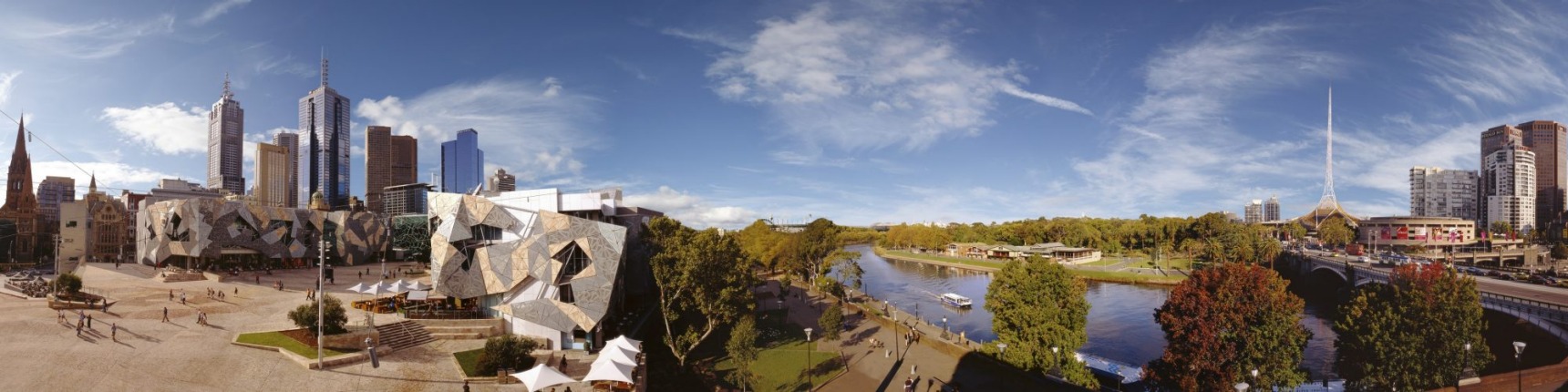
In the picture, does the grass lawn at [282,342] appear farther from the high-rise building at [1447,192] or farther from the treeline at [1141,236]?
the high-rise building at [1447,192]

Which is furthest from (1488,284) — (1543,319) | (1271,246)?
(1271,246)

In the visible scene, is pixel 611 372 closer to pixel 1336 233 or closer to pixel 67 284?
pixel 67 284

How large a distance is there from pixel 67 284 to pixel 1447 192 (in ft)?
860

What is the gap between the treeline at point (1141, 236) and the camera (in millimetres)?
99125

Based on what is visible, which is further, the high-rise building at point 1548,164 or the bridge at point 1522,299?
the high-rise building at point 1548,164

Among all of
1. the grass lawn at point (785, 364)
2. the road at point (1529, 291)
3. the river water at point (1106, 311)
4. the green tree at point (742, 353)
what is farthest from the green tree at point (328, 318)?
the road at point (1529, 291)

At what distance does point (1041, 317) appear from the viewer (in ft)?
105

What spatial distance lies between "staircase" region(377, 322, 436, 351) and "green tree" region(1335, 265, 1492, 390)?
44476 millimetres

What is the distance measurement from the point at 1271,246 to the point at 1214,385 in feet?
276

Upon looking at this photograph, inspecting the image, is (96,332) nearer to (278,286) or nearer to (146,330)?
(146,330)

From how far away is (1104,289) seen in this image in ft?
260

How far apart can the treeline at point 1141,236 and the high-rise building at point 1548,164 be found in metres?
58.4

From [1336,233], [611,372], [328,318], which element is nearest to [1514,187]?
[1336,233]

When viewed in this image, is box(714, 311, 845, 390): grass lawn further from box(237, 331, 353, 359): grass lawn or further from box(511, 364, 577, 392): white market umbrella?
box(237, 331, 353, 359): grass lawn
